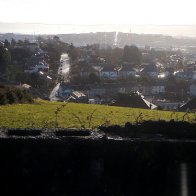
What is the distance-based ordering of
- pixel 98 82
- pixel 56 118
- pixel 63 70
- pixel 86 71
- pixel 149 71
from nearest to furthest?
pixel 56 118, pixel 98 82, pixel 86 71, pixel 63 70, pixel 149 71

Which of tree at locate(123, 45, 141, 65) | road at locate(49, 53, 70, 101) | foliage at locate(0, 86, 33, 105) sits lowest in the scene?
road at locate(49, 53, 70, 101)

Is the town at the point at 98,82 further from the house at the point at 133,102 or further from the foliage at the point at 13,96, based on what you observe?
the foliage at the point at 13,96

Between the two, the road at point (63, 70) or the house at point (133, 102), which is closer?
the house at point (133, 102)

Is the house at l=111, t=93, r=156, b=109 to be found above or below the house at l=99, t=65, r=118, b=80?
above

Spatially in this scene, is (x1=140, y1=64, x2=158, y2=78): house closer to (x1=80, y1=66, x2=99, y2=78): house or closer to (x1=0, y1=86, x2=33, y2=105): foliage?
(x1=80, y1=66, x2=99, y2=78): house

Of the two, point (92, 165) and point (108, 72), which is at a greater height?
point (92, 165)

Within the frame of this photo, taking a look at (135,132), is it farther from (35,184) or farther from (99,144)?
(35,184)

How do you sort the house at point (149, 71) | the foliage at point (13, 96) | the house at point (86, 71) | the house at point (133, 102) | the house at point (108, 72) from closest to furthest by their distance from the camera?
1. the foliage at point (13, 96)
2. the house at point (133, 102)
3. the house at point (86, 71)
4. the house at point (108, 72)
5. the house at point (149, 71)

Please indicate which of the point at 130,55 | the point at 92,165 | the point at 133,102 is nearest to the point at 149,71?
the point at 130,55

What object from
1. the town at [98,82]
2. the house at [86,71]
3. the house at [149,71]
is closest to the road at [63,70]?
the town at [98,82]

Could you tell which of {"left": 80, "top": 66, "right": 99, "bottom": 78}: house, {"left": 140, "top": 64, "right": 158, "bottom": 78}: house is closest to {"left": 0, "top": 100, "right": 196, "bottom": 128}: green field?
{"left": 80, "top": 66, "right": 99, "bottom": 78}: house

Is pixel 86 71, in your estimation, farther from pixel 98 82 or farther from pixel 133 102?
pixel 133 102
